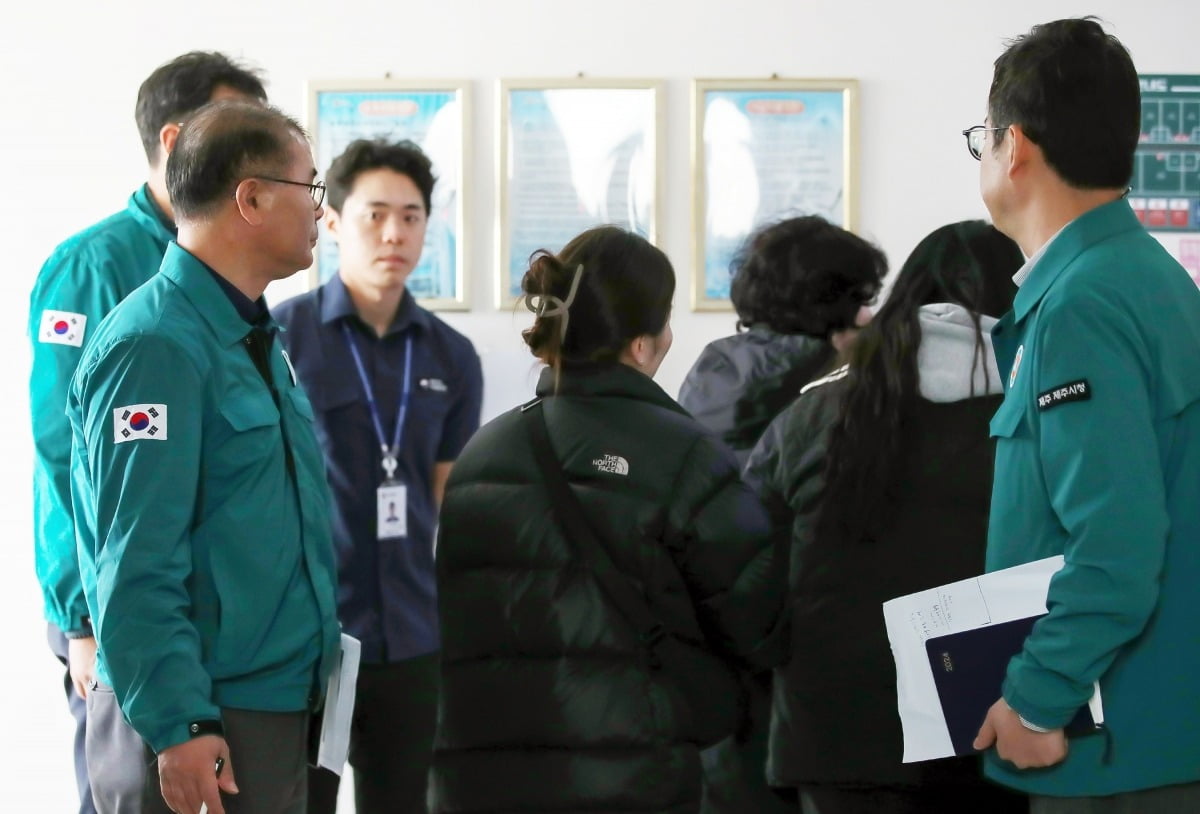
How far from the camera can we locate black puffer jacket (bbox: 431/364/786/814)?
62.5 inches

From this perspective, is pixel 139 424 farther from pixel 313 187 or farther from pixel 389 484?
pixel 389 484

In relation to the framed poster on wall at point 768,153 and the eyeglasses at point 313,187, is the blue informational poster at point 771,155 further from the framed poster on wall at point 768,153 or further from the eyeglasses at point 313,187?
the eyeglasses at point 313,187

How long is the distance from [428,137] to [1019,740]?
230 cm

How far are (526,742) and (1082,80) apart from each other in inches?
42.3

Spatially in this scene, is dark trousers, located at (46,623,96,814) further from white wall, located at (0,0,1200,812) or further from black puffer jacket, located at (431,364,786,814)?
white wall, located at (0,0,1200,812)

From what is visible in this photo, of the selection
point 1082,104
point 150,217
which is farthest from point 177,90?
point 1082,104

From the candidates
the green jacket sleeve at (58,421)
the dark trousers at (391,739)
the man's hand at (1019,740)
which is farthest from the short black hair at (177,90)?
the man's hand at (1019,740)

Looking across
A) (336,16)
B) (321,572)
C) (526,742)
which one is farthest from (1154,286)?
(336,16)

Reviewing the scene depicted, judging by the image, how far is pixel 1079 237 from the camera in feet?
4.44

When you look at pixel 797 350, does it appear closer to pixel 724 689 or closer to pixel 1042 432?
pixel 724 689

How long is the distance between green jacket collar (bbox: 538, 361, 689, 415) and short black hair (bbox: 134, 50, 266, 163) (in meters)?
1.06

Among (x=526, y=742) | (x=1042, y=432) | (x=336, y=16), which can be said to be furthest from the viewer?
(x=336, y=16)

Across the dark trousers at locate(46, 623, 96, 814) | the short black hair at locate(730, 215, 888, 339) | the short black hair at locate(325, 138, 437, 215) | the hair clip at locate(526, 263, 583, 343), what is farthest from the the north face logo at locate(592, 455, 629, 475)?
the short black hair at locate(325, 138, 437, 215)

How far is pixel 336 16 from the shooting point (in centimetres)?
316
